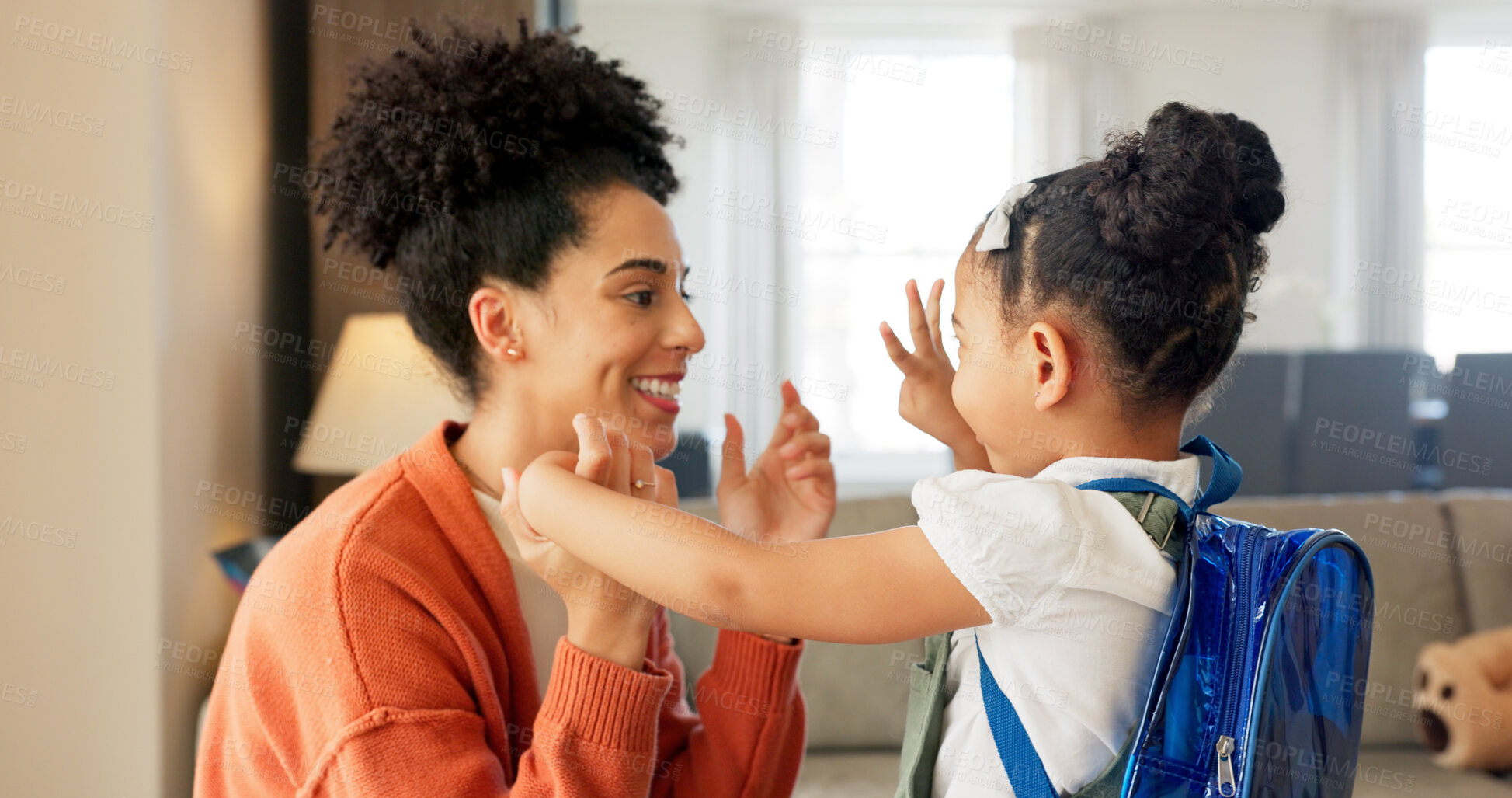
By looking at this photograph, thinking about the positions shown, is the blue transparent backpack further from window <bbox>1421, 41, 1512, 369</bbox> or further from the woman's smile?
window <bbox>1421, 41, 1512, 369</bbox>

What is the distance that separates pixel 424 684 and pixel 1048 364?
2.05ft

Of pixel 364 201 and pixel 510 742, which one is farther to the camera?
pixel 364 201

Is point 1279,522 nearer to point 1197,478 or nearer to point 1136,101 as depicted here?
point 1197,478

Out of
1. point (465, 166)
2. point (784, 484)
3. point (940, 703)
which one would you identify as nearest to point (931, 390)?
point (784, 484)

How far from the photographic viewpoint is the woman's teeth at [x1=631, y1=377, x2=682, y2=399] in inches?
47.4

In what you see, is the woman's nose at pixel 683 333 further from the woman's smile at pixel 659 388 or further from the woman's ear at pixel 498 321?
the woman's ear at pixel 498 321

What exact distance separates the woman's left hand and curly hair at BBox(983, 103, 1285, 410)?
42 centimetres

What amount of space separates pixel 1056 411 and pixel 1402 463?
440cm

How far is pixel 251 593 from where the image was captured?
1.00 metres

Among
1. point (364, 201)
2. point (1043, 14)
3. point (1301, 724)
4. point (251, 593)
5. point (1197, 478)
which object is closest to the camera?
point (1301, 724)

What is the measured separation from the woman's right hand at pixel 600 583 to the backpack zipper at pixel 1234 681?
484mm

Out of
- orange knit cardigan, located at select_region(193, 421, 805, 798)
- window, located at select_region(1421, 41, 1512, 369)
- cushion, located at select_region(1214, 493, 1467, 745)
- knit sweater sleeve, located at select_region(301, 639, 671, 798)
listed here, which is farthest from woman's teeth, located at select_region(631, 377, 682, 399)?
window, located at select_region(1421, 41, 1512, 369)

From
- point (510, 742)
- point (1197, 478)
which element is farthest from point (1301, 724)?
point (510, 742)

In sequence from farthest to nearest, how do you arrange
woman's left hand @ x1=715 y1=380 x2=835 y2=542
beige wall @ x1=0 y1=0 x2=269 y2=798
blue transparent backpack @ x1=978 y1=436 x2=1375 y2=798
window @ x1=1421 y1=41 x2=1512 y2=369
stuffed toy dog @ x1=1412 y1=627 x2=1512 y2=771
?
window @ x1=1421 y1=41 x2=1512 y2=369 < stuffed toy dog @ x1=1412 y1=627 x2=1512 y2=771 < beige wall @ x1=0 y1=0 x2=269 y2=798 < woman's left hand @ x1=715 y1=380 x2=835 y2=542 < blue transparent backpack @ x1=978 y1=436 x2=1375 y2=798
